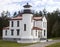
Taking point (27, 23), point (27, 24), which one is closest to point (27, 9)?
point (27, 23)

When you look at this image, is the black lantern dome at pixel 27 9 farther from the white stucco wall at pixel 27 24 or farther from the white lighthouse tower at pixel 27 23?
the white stucco wall at pixel 27 24

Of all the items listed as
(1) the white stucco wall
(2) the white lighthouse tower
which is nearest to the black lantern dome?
(2) the white lighthouse tower

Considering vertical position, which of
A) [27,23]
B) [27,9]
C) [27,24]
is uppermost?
[27,9]

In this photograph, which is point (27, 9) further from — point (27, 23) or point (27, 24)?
point (27, 24)

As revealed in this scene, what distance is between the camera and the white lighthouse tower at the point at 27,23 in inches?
2259

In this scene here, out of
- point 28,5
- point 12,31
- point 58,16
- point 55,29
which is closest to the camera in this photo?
point 28,5

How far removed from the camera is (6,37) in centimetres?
6372

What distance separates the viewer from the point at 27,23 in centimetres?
5784

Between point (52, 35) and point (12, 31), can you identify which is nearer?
point (12, 31)

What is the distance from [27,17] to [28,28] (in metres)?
2.56

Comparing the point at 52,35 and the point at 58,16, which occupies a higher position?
the point at 58,16

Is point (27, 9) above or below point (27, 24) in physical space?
above

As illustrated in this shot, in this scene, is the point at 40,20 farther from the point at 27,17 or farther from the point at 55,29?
the point at 55,29

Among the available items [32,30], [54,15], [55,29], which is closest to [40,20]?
[32,30]
